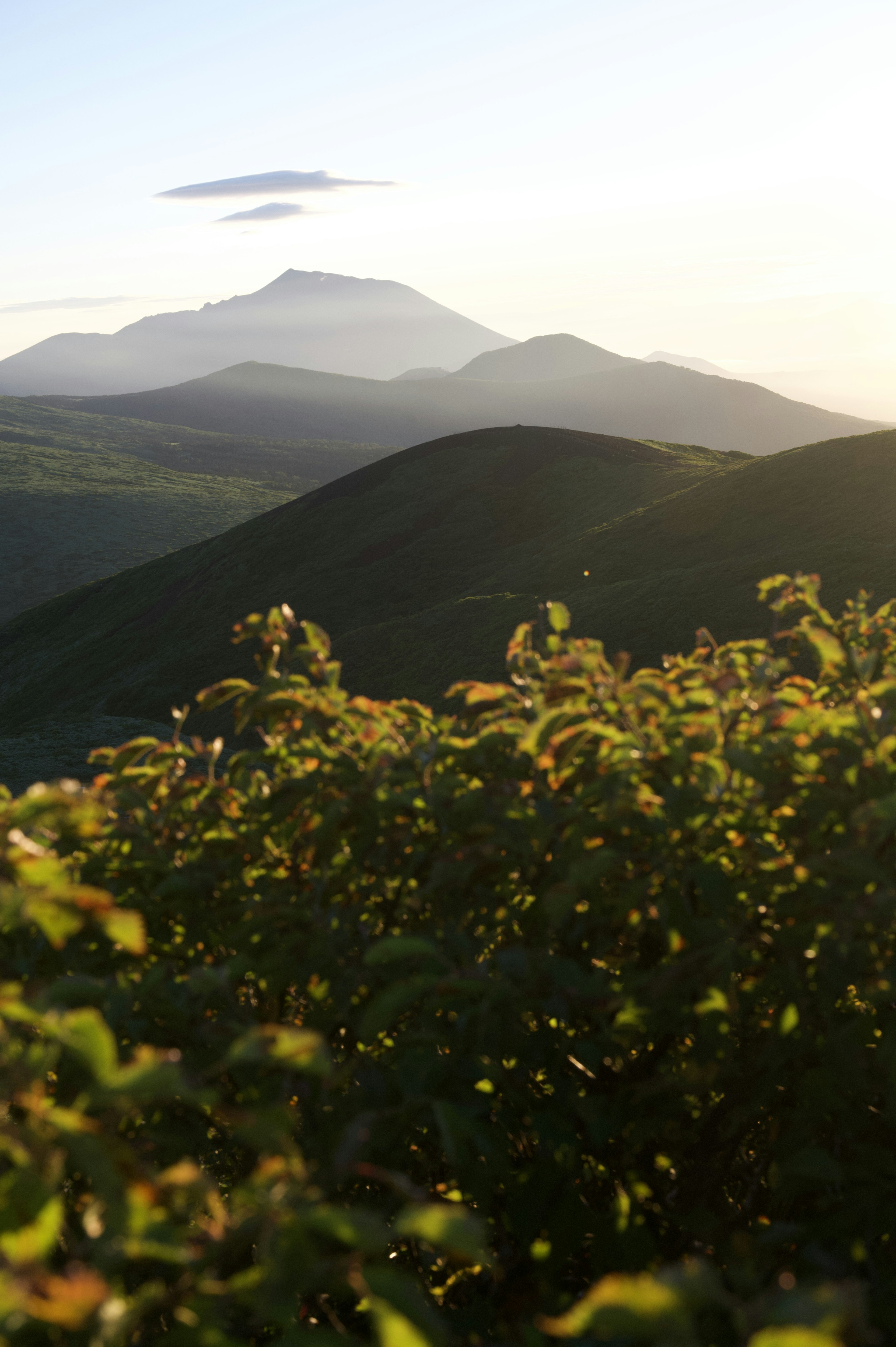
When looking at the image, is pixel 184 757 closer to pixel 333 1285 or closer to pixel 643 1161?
pixel 333 1285

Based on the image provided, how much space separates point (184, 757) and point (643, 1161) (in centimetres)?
243

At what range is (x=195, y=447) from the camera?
170 meters

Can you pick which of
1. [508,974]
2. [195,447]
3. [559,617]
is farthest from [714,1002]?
[195,447]

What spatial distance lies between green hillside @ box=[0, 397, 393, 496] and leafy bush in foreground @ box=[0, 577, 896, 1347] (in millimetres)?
130837

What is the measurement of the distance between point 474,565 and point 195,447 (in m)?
146

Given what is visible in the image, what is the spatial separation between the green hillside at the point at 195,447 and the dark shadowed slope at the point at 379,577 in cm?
8410

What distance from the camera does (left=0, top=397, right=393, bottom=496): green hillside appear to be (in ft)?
502

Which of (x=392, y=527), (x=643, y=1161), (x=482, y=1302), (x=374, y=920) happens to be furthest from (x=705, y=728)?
(x=392, y=527)

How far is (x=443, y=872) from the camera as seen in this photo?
112 inches

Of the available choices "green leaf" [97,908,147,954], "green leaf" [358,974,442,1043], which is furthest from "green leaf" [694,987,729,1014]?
"green leaf" [97,908,147,954]

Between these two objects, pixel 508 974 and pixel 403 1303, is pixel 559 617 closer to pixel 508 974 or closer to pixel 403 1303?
pixel 508 974

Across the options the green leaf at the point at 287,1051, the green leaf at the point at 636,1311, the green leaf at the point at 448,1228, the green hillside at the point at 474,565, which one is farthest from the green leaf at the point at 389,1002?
the green hillside at the point at 474,565

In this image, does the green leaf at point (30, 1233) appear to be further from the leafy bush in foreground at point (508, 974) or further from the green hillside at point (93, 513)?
the green hillside at point (93, 513)

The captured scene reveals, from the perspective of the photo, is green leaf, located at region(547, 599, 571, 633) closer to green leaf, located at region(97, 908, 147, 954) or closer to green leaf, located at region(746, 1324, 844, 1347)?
green leaf, located at region(97, 908, 147, 954)
